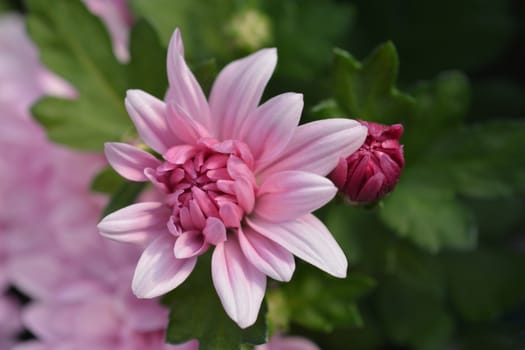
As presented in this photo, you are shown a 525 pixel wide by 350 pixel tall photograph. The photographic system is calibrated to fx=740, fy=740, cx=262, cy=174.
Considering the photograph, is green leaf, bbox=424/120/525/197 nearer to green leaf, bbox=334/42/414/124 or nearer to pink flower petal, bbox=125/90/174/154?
green leaf, bbox=334/42/414/124

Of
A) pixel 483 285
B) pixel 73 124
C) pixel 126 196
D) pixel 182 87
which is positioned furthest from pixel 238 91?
pixel 483 285

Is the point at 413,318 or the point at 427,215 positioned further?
the point at 413,318

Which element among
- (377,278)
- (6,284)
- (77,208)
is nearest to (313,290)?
(377,278)

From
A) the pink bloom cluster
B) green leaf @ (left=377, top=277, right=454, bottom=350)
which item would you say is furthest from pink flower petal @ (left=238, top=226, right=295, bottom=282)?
green leaf @ (left=377, top=277, right=454, bottom=350)

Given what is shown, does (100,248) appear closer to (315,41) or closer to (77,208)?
(77,208)

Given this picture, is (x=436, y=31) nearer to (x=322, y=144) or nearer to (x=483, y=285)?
(x=483, y=285)
